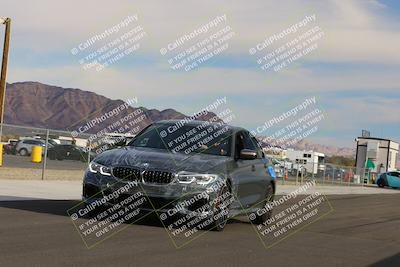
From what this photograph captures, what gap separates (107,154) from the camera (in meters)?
9.42

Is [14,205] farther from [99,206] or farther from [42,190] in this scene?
[42,190]

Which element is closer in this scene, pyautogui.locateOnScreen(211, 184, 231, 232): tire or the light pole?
pyautogui.locateOnScreen(211, 184, 231, 232): tire

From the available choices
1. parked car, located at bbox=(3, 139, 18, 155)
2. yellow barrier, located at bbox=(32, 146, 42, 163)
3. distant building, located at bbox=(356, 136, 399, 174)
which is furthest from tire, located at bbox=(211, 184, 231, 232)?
distant building, located at bbox=(356, 136, 399, 174)

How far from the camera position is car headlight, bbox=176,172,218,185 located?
8906 millimetres

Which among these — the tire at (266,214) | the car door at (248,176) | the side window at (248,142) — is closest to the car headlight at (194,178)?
the car door at (248,176)

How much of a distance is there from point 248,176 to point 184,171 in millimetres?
1607

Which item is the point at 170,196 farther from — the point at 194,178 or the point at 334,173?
the point at 334,173

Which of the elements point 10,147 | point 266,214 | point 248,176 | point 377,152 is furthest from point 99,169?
point 377,152

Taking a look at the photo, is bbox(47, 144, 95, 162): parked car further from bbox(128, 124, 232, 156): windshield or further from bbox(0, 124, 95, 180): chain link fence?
bbox(128, 124, 232, 156): windshield

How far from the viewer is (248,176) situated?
10.3 m

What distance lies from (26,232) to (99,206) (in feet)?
4.47

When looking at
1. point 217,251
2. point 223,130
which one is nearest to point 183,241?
point 217,251

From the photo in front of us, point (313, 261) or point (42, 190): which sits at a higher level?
point (313, 261)

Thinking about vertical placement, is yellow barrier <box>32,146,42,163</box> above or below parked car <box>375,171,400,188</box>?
above
